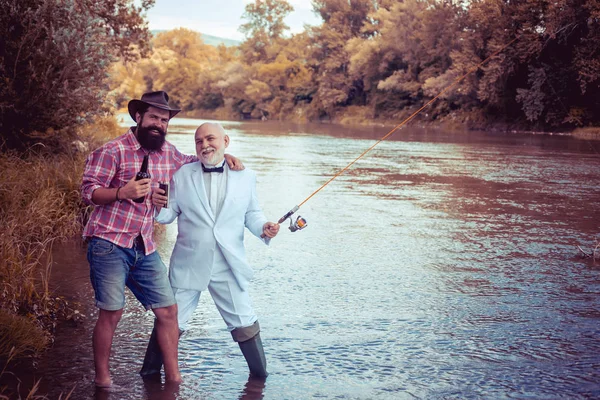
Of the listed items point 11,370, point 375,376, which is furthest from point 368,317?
point 11,370

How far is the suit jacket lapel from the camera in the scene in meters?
4.95

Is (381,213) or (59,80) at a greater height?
(59,80)

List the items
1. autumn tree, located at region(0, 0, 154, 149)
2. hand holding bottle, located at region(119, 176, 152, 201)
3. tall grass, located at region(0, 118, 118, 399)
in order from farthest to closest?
autumn tree, located at region(0, 0, 154, 149) → tall grass, located at region(0, 118, 118, 399) → hand holding bottle, located at region(119, 176, 152, 201)

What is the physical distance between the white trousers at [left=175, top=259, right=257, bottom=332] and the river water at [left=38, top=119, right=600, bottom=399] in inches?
17.3

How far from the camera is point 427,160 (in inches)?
976

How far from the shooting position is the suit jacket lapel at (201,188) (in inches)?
195

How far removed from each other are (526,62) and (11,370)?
1682 inches

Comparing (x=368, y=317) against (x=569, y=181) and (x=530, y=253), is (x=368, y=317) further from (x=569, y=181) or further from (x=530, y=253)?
(x=569, y=181)

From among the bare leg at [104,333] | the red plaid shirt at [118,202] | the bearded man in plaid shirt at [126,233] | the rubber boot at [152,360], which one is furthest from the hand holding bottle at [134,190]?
the rubber boot at [152,360]

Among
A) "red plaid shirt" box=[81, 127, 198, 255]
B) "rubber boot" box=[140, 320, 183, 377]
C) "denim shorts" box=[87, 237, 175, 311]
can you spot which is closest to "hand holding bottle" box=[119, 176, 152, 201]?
"red plaid shirt" box=[81, 127, 198, 255]

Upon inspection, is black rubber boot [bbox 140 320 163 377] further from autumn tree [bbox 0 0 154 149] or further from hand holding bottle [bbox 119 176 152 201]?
autumn tree [bbox 0 0 154 149]

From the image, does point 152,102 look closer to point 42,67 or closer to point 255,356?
point 255,356

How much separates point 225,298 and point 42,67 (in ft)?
23.5

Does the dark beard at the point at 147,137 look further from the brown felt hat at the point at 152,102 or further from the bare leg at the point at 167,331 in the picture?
the bare leg at the point at 167,331
